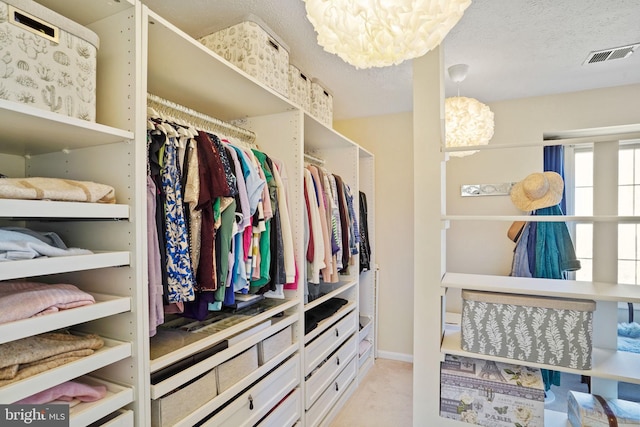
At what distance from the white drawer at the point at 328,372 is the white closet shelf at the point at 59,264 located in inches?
53.7

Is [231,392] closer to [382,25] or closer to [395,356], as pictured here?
[382,25]

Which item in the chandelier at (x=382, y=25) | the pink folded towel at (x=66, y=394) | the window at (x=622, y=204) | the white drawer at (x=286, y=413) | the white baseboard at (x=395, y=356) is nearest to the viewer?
the pink folded towel at (x=66, y=394)

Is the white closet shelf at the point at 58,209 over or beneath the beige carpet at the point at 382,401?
over

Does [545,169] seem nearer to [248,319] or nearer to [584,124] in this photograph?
[584,124]

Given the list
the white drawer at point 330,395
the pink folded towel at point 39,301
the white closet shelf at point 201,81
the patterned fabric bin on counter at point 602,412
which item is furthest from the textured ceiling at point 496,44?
the white drawer at point 330,395

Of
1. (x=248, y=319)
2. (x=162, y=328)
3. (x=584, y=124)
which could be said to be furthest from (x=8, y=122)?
(x=584, y=124)

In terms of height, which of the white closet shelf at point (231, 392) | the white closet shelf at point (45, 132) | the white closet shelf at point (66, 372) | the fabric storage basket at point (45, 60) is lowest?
the white closet shelf at point (231, 392)

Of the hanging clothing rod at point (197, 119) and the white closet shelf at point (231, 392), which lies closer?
the white closet shelf at point (231, 392)

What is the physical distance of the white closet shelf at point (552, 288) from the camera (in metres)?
1.31

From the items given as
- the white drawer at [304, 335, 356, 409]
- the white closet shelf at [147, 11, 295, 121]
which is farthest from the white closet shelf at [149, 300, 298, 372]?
the white closet shelf at [147, 11, 295, 121]

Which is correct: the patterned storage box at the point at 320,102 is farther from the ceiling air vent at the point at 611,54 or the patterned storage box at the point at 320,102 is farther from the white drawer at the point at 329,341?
the ceiling air vent at the point at 611,54

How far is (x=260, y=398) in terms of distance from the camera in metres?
1.48

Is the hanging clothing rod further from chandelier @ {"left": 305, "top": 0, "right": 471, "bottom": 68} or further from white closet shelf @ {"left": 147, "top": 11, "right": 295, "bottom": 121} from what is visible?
chandelier @ {"left": 305, "top": 0, "right": 471, "bottom": 68}

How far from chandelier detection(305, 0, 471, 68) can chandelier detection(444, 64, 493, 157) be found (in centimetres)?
130
